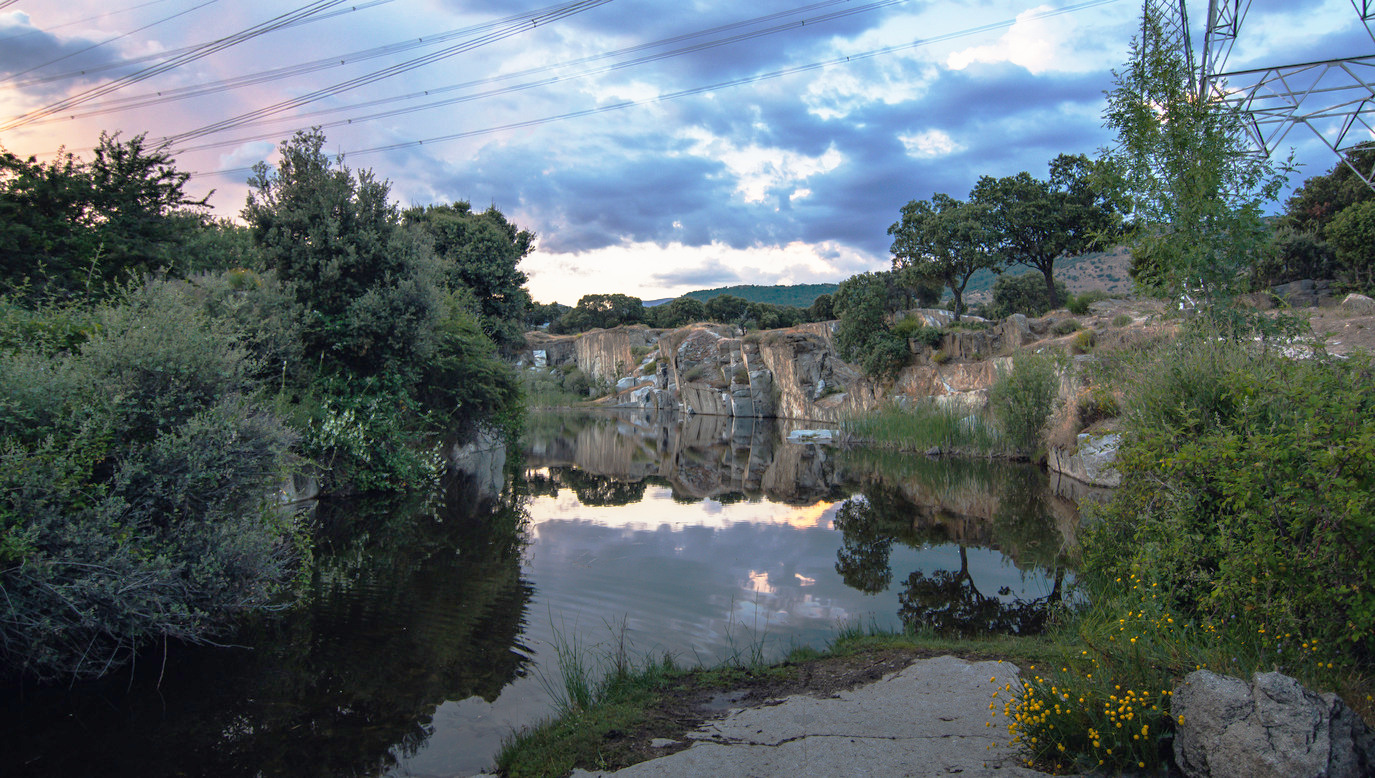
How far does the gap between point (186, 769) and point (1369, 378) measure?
778 cm

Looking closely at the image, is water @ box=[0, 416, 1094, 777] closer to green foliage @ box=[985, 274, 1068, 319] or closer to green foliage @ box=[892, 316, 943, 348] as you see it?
green foliage @ box=[892, 316, 943, 348]

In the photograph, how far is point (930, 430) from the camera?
70.1 feet

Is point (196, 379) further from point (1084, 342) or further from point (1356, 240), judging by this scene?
point (1356, 240)

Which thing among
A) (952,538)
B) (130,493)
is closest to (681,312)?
(952,538)

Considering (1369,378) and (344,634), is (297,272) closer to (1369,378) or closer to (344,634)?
(344,634)

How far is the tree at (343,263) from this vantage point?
13.5m

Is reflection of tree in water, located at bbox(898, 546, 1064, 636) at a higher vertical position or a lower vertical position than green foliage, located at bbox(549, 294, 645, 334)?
lower

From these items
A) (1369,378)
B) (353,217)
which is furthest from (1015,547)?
(353,217)

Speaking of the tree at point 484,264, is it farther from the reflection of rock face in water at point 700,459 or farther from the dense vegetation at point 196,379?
the reflection of rock face in water at point 700,459

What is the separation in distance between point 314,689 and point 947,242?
3172cm

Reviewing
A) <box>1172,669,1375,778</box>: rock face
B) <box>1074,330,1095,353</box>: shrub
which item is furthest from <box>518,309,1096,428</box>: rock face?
<box>1172,669,1375,778</box>: rock face

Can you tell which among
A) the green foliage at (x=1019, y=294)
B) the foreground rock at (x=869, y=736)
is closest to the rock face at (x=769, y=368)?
the green foliage at (x=1019, y=294)

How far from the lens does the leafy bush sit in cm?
357

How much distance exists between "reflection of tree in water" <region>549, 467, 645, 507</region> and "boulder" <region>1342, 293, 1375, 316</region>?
16738 millimetres
